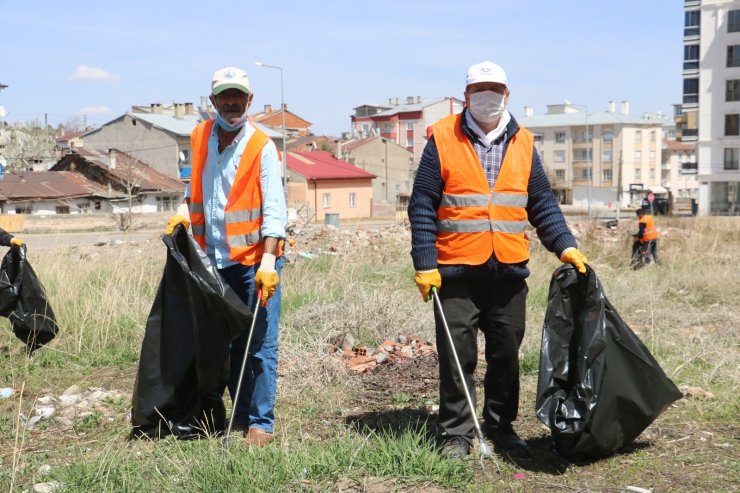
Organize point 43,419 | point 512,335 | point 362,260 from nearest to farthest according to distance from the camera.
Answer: point 512,335 → point 43,419 → point 362,260

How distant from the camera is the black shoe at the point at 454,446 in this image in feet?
12.1

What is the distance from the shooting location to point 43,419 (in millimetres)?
4500

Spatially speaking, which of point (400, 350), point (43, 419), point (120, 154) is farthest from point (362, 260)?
point (120, 154)

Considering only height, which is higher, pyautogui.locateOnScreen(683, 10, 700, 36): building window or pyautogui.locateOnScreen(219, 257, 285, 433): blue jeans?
pyautogui.locateOnScreen(683, 10, 700, 36): building window

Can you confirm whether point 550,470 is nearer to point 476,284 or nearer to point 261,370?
point 476,284

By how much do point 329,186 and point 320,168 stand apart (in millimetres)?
1581

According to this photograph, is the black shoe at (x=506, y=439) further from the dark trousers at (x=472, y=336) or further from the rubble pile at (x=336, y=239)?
the rubble pile at (x=336, y=239)

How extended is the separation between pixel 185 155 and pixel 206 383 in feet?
164

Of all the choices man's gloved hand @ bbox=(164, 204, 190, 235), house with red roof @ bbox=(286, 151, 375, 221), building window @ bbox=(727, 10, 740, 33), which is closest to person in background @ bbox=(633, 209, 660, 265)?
man's gloved hand @ bbox=(164, 204, 190, 235)

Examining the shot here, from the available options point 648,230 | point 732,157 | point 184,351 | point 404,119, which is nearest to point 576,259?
point 184,351

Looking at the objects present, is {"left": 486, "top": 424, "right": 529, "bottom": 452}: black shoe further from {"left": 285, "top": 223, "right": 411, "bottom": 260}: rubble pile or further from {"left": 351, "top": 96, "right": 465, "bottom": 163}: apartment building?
{"left": 351, "top": 96, "right": 465, "bottom": 163}: apartment building

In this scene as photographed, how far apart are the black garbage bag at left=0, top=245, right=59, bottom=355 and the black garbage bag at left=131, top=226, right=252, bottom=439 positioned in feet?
7.69

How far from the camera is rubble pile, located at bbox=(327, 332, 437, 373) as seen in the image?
217 inches

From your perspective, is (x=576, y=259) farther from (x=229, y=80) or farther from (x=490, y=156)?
(x=229, y=80)
